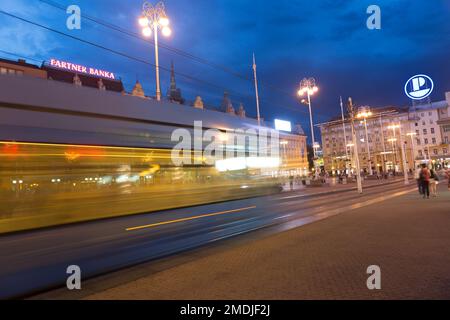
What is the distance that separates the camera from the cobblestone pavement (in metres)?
4.67

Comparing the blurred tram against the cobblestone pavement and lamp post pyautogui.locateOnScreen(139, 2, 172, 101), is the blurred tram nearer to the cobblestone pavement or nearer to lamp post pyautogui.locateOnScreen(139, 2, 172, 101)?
the cobblestone pavement

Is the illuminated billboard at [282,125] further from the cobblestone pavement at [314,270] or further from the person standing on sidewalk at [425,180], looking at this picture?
the cobblestone pavement at [314,270]

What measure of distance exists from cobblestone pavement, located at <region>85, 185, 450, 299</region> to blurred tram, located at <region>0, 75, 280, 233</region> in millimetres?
6144

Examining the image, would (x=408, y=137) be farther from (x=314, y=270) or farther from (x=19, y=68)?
(x=314, y=270)

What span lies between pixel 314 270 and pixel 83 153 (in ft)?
27.9

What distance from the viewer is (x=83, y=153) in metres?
11.2

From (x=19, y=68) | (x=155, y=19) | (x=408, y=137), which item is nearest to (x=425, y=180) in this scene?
(x=155, y=19)

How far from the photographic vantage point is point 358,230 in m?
9.23

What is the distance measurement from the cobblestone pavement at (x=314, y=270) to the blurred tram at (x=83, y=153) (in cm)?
614

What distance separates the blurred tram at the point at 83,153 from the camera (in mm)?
9805

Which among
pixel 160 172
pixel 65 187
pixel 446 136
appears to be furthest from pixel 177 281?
pixel 446 136

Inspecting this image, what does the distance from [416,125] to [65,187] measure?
110 meters

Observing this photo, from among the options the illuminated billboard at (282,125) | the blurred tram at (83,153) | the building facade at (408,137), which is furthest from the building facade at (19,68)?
the building facade at (408,137)
